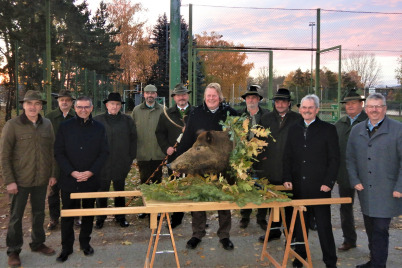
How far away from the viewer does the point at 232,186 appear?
391 cm

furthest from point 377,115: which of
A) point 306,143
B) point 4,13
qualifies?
point 4,13

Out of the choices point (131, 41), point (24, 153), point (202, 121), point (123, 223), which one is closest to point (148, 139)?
point (123, 223)

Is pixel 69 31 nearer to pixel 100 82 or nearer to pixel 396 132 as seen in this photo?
pixel 100 82

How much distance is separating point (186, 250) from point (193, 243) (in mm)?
144

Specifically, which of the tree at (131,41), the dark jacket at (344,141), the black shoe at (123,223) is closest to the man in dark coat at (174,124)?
the black shoe at (123,223)

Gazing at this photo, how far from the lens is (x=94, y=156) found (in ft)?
15.8

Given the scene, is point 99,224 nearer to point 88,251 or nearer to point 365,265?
point 88,251

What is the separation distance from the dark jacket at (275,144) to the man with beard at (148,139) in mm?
1927

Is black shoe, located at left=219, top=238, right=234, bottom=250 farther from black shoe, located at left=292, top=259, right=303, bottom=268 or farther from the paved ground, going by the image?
black shoe, located at left=292, top=259, right=303, bottom=268

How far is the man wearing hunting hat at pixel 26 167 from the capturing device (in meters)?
4.52

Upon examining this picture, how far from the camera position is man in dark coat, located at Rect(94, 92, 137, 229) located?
5996 millimetres

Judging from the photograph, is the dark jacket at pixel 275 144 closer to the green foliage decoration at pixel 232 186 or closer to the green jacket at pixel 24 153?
the green foliage decoration at pixel 232 186

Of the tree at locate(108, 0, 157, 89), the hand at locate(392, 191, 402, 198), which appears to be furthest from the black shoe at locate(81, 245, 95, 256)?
the tree at locate(108, 0, 157, 89)

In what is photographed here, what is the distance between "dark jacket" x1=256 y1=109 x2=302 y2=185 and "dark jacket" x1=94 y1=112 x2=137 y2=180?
2.18 metres
